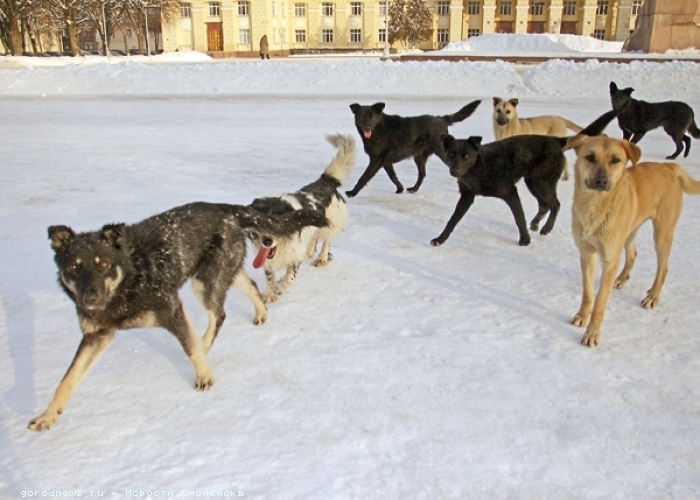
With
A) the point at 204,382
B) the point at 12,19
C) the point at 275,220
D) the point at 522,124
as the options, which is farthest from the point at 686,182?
the point at 12,19

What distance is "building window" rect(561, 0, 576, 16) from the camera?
68875 mm

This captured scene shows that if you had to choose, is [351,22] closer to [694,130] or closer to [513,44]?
[513,44]

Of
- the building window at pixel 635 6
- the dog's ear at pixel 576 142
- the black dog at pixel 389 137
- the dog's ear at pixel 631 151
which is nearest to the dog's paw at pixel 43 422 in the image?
the dog's ear at pixel 576 142

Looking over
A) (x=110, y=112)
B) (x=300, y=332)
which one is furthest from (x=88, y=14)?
(x=300, y=332)

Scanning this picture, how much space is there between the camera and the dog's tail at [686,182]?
4.37 meters

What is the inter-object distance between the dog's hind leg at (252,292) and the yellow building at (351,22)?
213ft

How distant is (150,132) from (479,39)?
48.6 meters

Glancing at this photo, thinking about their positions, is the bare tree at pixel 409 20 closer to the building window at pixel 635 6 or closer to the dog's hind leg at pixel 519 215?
the building window at pixel 635 6

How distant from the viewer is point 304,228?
4820mm

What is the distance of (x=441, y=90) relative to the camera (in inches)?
850

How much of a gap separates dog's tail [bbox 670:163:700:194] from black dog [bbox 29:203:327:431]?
3.30m

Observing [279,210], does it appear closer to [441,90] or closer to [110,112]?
[110,112]

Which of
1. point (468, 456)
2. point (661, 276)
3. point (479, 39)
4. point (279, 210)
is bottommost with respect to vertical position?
point (468, 456)

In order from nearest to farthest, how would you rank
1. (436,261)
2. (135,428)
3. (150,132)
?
1. (135,428)
2. (436,261)
3. (150,132)
